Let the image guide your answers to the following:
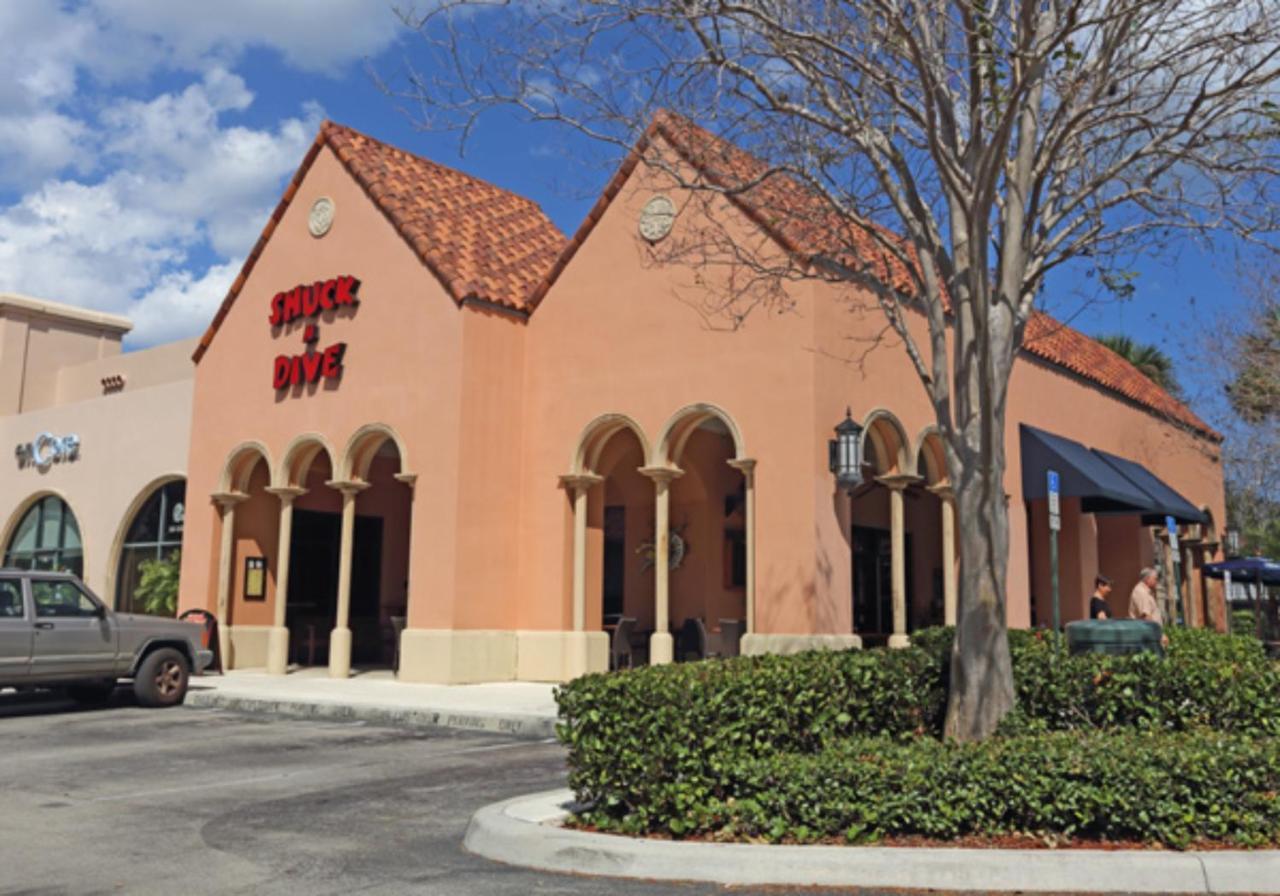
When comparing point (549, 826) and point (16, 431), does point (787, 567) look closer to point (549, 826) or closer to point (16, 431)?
point (549, 826)

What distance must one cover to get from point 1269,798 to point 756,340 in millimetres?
10279

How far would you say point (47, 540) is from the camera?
28094 millimetres

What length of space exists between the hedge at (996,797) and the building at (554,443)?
22.9ft

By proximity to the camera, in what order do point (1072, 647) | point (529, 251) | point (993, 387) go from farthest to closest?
point (529, 251)
point (1072, 647)
point (993, 387)

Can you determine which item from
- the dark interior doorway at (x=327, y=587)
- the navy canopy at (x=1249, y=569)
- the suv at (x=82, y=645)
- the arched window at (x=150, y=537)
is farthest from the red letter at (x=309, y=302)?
the navy canopy at (x=1249, y=569)

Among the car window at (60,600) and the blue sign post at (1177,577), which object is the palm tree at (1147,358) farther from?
the car window at (60,600)

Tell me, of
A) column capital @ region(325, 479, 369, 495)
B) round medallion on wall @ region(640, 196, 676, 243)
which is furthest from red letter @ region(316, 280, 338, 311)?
round medallion on wall @ region(640, 196, 676, 243)

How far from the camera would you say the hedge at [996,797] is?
640 centimetres

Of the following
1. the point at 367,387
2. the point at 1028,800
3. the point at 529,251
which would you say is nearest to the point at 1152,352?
the point at 529,251

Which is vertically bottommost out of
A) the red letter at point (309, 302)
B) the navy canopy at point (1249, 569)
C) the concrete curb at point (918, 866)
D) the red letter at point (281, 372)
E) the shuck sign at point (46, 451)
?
the concrete curb at point (918, 866)

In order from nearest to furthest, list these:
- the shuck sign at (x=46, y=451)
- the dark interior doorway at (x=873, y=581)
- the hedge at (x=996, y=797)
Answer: the hedge at (x=996, y=797) < the dark interior doorway at (x=873, y=581) < the shuck sign at (x=46, y=451)

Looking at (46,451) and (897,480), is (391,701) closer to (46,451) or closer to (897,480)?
(897,480)

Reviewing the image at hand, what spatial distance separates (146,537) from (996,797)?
22.0 m

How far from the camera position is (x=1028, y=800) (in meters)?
6.54
